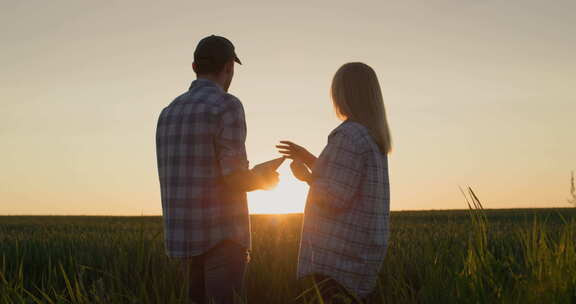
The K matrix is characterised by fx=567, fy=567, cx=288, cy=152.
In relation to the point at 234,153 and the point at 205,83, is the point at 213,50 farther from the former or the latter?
the point at 234,153

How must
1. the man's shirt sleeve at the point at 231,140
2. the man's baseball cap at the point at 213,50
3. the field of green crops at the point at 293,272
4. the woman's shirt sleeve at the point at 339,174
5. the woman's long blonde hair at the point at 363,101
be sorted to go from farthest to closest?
the woman's long blonde hair at the point at 363,101 → the woman's shirt sleeve at the point at 339,174 → the man's baseball cap at the point at 213,50 → the man's shirt sleeve at the point at 231,140 → the field of green crops at the point at 293,272

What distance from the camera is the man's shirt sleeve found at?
3062 mm

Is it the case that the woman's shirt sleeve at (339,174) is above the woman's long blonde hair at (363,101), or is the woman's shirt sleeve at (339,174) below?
below

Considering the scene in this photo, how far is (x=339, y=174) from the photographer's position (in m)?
3.38

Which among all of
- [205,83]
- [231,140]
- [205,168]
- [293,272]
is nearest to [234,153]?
[231,140]

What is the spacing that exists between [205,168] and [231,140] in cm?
22

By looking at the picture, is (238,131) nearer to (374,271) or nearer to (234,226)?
(234,226)

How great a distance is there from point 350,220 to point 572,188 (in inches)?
83.1

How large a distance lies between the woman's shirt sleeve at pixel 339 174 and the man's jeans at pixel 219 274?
1.93ft

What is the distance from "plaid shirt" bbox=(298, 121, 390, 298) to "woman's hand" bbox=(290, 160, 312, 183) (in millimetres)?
52

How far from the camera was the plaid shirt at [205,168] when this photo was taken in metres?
3.11

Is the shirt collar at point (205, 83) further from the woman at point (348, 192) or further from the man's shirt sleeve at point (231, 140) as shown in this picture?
the woman at point (348, 192)

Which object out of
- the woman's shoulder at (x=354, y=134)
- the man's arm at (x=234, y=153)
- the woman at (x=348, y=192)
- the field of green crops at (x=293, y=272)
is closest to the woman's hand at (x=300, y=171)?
the woman at (x=348, y=192)

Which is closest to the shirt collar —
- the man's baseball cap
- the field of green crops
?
the man's baseball cap
